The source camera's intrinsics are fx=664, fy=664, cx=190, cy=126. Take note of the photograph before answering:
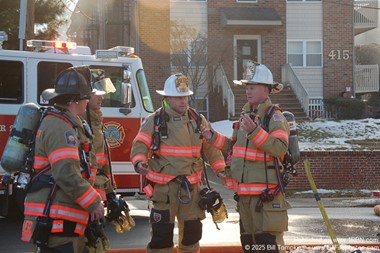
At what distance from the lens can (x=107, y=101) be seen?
10.6m

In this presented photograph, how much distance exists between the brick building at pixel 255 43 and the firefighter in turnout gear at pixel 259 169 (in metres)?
18.1

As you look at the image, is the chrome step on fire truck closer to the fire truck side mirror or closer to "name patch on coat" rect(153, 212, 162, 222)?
the fire truck side mirror

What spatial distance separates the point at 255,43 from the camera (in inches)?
1077

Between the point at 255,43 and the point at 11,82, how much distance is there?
59.5 ft

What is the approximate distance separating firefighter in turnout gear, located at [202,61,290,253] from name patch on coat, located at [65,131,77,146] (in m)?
1.65

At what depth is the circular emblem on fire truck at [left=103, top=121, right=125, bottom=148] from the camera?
10469mm

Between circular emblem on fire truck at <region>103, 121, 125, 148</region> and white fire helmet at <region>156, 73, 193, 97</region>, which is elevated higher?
white fire helmet at <region>156, 73, 193, 97</region>

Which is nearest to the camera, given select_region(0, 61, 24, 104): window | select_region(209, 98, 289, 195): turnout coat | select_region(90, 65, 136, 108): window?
select_region(209, 98, 289, 195): turnout coat

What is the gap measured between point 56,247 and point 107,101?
5917mm

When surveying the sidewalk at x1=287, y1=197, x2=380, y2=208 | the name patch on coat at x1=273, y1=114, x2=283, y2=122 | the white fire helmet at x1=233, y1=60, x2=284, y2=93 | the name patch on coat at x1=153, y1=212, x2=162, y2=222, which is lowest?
the sidewalk at x1=287, y1=197, x2=380, y2=208

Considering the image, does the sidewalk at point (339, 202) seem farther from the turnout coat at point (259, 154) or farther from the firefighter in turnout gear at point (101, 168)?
the turnout coat at point (259, 154)

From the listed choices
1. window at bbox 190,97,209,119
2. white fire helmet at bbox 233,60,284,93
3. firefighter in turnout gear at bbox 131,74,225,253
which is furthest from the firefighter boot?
window at bbox 190,97,209,119

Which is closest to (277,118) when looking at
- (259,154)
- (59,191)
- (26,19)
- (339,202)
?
(259,154)

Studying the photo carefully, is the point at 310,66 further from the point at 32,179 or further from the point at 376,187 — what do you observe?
the point at 32,179
